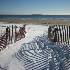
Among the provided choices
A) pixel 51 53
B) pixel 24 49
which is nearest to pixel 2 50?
pixel 24 49

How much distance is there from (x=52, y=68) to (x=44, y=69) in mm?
406

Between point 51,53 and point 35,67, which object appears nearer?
point 35,67

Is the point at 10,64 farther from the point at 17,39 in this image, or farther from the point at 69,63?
the point at 17,39

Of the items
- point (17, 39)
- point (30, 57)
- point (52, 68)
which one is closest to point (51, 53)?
point (30, 57)

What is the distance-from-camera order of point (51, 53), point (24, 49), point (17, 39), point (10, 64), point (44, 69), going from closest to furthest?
point (44, 69) → point (10, 64) → point (51, 53) → point (24, 49) → point (17, 39)

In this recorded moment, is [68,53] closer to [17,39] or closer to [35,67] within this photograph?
[35,67]

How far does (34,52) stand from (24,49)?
3.01 ft

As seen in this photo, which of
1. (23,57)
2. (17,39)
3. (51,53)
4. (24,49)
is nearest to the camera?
(23,57)

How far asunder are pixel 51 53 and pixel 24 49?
6.30ft

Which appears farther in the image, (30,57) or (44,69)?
(30,57)

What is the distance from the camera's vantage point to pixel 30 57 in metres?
10.0

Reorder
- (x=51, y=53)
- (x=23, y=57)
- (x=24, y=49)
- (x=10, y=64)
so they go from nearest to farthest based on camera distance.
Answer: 1. (x=10, y=64)
2. (x=23, y=57)
3. (x=51, y=53)
4. (x=24, y=49)

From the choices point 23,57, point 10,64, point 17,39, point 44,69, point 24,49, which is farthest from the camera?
point 17,39

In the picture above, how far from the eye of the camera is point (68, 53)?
10.9 meters
